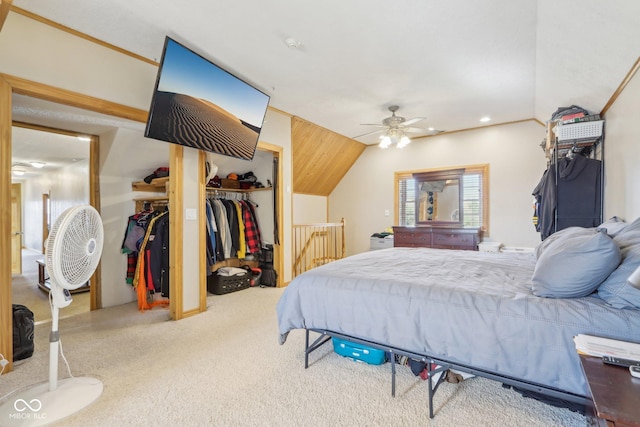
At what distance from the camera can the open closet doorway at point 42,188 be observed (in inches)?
145

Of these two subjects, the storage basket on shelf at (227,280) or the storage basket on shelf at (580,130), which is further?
the storage basket on shelf at (227,280)

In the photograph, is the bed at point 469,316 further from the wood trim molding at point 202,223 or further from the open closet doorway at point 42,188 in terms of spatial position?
the open closet doorway at point 42,188

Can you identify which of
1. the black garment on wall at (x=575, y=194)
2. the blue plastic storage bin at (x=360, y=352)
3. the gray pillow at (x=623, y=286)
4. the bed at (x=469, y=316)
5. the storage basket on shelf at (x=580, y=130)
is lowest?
the blue plastic storage bin at (x=360, y=352)

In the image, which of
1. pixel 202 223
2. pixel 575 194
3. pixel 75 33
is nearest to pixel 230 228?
pixel 202 223

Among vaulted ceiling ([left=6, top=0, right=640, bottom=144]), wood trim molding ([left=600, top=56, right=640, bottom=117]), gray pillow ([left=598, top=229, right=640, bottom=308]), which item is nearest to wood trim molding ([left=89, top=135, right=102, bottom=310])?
vaulted ceiling ([left=6, top=0, right=640, bottom=144])

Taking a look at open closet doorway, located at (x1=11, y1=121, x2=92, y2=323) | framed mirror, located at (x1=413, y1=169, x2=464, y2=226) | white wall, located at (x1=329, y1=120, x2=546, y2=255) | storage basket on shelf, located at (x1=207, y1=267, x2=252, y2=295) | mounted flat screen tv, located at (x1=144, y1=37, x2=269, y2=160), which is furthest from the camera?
framed mirror, located at (x1=413, y1=169, x2=464, y2=226)

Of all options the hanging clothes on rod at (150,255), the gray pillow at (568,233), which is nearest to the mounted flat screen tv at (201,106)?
the hanging clothes on rod at (150,255)

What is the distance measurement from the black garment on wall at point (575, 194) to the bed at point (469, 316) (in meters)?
1.31

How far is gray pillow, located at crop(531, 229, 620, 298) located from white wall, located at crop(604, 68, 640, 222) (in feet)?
3.90

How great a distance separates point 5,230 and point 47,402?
1.20 m

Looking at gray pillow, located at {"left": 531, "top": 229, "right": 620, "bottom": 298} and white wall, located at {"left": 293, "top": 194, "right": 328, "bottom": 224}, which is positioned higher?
white wall, located at {"left": 293, "top": 194, "right": 328, "bottom": 224}

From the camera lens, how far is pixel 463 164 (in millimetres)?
5121

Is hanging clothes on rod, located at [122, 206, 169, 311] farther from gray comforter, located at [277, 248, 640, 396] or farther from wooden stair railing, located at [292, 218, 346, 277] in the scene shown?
wooden stair railing, located at [292, 218, 346, 277]

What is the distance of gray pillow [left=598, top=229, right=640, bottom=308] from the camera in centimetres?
121
